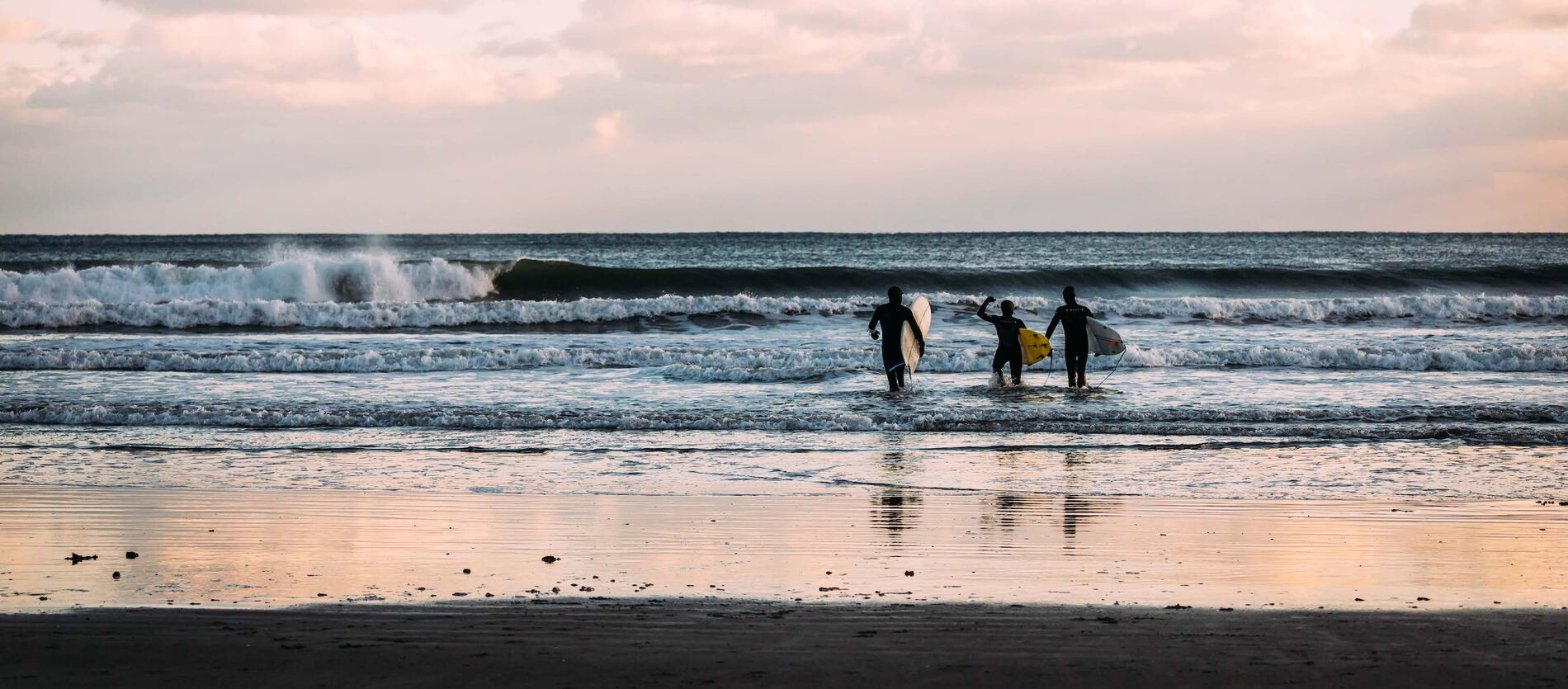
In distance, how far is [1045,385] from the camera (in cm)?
1502

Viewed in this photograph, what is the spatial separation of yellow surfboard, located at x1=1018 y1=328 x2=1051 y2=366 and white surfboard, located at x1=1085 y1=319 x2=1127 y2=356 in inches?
24.9

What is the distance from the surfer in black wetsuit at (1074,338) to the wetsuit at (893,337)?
6.10ft

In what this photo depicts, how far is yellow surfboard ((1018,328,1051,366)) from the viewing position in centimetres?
1518

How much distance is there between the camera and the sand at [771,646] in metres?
4.26

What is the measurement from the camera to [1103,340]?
15.4 meters

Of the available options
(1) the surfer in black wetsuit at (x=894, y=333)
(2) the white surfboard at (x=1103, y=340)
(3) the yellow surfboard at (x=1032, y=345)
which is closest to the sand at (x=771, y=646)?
(1) the surfer in black wetsuit at (x=894, y=333)

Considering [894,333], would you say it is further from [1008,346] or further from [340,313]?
[340,313]

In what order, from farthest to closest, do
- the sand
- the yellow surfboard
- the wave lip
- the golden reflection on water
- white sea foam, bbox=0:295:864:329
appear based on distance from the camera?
the wave lip, white sea foam, bbox=0:295:864:329, the yellow surfboard, the golden reflection on water, the sand

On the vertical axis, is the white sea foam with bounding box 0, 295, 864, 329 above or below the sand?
above

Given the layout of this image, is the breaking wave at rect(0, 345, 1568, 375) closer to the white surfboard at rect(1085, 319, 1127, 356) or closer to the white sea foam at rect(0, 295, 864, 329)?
the white surfboard at rect(1085, 319, 1127, 356)

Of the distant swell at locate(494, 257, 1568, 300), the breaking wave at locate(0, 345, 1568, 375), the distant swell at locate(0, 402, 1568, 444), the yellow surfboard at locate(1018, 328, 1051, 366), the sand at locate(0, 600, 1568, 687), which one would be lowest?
the distant swell at locate(0, 402, 1568, 444)

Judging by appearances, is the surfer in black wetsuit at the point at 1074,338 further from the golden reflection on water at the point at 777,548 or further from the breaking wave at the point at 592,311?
the breaking wave at the point at 592,311

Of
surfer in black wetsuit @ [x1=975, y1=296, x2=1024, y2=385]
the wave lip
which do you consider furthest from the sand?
the wave lip

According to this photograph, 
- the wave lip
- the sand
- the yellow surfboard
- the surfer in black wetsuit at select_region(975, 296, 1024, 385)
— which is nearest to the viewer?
the sand
